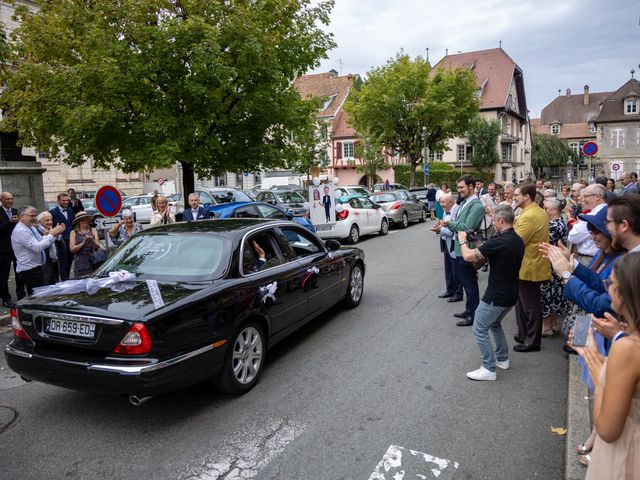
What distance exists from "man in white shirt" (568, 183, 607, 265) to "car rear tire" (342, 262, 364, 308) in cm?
305

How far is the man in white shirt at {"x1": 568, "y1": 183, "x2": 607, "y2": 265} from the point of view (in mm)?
5230

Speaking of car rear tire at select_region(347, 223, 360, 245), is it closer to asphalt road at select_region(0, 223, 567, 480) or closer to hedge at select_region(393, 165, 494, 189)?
asphalt road at select_region(0, 223, 567, 480)

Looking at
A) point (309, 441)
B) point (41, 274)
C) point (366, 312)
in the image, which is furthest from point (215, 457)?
point (41, 274)

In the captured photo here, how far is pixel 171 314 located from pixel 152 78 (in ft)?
30.0

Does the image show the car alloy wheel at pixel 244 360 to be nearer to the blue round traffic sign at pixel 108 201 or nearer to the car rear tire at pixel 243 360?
the car rear tire at pixel 243 360

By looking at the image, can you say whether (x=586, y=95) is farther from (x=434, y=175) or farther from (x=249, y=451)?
(x=249, y=451)

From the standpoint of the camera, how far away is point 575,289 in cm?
320

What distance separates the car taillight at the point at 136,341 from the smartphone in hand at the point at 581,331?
9.42 ft

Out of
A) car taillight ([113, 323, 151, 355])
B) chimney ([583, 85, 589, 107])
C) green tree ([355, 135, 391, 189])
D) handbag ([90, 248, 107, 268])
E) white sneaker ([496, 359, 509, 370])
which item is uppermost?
chimney ([583, 85, 589, 107])

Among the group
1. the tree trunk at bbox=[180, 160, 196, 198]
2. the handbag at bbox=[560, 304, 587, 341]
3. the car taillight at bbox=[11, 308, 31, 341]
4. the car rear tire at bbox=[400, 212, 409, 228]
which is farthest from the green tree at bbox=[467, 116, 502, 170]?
the car taillight at bbox=[11, 308, 31, 341]

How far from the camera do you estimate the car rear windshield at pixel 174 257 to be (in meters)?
4.62

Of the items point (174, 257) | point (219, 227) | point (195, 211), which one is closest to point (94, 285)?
point (174, 257)

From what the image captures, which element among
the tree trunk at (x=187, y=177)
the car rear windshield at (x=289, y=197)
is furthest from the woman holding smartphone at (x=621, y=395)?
the car rear windshield at (x=289, y=197)

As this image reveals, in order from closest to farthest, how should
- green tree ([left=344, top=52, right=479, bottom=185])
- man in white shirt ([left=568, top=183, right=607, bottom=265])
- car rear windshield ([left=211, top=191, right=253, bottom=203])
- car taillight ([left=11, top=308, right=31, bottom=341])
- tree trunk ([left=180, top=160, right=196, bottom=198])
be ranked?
car taillight ([left=11, top=308, right=31, bottom=341]) < man in white shirt ([left=568, top=183, right=607, bottom=265]) < tree trunk ([left=180, top=160, right=196, bottom=198]) < car rear windshield ([left=211, top=191, right=253, bottom=203]) < green tree ([left=344, top=52, right=479, bottom=185])
